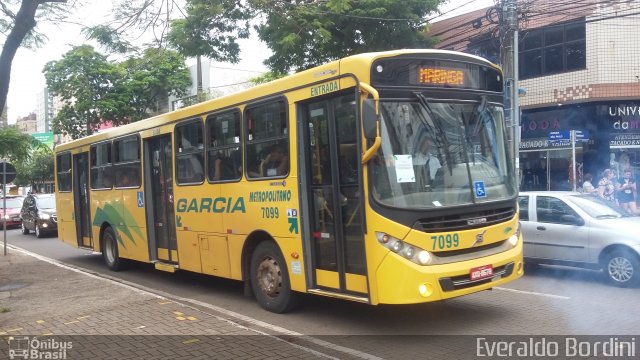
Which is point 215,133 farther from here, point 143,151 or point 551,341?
point 551,341

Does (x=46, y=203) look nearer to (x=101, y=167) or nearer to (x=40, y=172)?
(x=101, y=167)

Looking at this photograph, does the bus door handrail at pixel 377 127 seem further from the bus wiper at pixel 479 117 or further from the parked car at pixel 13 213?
the parked car at pixel 13 213

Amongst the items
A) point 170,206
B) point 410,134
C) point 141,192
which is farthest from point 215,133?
point 410,134

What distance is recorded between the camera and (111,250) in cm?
1181

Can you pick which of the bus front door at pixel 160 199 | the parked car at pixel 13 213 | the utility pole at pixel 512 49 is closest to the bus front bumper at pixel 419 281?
the bus front door at pixel 160 199

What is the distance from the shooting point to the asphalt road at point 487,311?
6156mm

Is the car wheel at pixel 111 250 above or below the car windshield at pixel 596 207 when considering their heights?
below

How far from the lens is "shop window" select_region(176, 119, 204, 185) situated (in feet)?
27.9

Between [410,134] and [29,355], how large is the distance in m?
4.44

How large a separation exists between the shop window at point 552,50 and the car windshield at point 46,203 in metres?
18.6

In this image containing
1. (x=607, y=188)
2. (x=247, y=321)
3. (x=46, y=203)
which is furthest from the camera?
(x=46, y=203)

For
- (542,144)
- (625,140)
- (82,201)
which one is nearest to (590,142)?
(625,140)

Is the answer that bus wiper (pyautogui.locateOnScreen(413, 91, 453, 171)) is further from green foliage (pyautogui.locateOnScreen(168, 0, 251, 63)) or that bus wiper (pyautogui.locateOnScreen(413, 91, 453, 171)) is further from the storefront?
the storefront

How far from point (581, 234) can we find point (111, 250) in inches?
361
